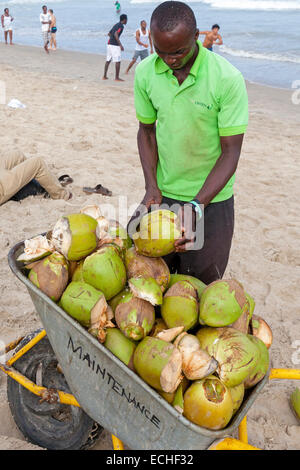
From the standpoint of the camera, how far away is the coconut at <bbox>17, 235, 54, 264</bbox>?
1708 mm

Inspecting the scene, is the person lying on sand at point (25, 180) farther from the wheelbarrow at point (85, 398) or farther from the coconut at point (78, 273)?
the coconut at point (78, 273)

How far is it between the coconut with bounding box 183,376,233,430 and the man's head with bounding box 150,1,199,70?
51.9 inches

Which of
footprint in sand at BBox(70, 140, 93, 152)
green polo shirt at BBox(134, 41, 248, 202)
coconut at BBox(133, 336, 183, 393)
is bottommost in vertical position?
footprint in sand at BBox(70, 140, 93, 152)

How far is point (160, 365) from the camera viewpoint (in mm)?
1379

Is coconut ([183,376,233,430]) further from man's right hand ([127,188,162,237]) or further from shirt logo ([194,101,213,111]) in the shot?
shirt logo ([194,101,213,111])

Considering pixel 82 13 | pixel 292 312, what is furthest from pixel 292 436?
pixel 82 13

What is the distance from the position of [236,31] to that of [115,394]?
2438 cm

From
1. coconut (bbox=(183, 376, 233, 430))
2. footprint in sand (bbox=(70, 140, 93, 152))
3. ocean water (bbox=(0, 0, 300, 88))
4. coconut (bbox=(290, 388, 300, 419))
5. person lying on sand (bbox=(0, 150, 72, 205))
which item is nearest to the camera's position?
coconut (bbox=(183, 376, 233, 430))

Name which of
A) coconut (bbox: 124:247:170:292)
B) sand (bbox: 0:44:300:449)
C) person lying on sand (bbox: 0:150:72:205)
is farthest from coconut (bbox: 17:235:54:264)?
person lying on sand (bbox: 0:150:72:205)

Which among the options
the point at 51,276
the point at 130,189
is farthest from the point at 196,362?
the point at 130,189

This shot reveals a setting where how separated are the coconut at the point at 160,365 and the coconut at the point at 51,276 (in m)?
0.40

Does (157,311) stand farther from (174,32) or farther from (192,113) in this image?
(174,32)

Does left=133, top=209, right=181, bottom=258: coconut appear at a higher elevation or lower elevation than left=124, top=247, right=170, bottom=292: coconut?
higher

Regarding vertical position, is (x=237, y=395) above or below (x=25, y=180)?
above
